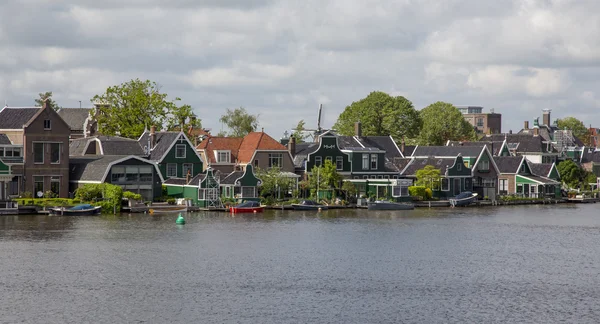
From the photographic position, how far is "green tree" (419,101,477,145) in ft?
501

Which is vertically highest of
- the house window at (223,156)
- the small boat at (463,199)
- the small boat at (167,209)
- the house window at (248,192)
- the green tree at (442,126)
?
the green tree at (442,126)

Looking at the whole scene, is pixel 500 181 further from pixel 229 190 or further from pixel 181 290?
pixel 181 290

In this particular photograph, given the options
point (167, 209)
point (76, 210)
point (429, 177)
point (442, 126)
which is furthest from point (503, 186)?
point (76, 210)

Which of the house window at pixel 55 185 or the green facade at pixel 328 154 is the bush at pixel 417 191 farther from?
the house window at pixel 55 185

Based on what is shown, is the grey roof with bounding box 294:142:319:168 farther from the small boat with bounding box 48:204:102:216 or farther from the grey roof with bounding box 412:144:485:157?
the small boat with bounding box 48:204:102:216

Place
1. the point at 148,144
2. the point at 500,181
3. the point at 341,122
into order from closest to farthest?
1. the point at 148,144
2. the point at 500,181
3. the point at 341,122

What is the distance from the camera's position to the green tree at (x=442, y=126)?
153 meters

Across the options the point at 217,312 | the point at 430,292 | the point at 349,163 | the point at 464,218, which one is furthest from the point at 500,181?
the point at 217,312

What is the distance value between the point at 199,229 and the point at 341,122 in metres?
76.6

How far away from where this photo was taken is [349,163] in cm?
11062

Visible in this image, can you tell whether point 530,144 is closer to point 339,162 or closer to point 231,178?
point 339,162

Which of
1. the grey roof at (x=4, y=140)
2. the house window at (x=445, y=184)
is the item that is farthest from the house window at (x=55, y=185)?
the house window at (x=445, y=184)

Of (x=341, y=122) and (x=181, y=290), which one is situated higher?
(x=341, y=122)

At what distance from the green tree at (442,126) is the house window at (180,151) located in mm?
57930
